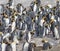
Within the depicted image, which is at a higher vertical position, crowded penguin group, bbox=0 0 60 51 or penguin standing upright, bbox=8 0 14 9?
penguin standing upright, bbox=8 0 14 9

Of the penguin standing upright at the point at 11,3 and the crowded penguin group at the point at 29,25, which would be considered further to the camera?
the penguin standing upright at the point at 11,3

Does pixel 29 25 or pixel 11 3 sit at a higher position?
pixel 11 3

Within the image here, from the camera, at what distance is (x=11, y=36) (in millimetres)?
19938

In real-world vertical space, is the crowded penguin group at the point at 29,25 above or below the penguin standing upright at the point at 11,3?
below

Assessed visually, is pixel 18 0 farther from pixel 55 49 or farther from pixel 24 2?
pixel 55 49

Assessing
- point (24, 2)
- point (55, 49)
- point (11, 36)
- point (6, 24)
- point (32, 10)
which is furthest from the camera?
point (24, 2)

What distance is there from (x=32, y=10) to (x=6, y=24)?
3.60 metres

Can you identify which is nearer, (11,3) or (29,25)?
(29,25)

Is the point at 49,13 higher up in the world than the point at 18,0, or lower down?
lower down

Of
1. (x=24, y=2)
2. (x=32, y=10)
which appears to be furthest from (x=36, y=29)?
(x=24, y=2)

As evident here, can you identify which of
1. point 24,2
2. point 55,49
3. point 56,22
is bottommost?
point 55,49

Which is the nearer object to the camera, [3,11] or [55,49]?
[55,49]

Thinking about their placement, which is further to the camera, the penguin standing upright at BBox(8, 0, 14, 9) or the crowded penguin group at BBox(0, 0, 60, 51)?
the penguin standing upright at BBox(8, 0, 14, 9)

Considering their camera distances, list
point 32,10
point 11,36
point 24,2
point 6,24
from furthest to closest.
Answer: point 24,2 < point 32,10 < point 6,24 < point 11,36
